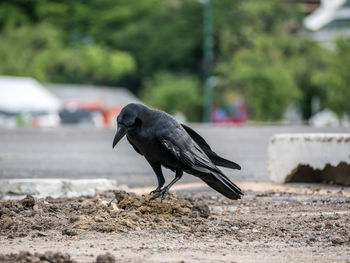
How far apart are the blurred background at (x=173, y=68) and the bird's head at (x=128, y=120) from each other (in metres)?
9.16

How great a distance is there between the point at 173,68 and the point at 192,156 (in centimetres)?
5044

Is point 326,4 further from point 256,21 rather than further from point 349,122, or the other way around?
point 349,122

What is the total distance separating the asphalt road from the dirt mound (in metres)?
3.23

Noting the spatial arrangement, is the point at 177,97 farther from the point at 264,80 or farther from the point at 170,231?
the point at 170,231

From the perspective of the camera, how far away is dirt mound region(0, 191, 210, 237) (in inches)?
217

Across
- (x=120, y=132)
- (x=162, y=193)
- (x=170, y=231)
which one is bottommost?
(x=170, y=231)

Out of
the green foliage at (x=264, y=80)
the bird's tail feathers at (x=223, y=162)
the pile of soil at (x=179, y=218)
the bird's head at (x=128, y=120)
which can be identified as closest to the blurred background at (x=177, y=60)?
the green foliage at (x=264, y=80)

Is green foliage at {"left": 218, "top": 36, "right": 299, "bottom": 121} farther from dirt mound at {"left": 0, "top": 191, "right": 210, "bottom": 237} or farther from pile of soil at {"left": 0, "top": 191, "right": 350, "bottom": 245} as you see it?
dirt mound at {"left": 0, "top": 191, "right": 210, "bottom": 237}

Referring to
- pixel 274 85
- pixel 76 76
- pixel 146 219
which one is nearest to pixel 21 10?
pixel 76 76

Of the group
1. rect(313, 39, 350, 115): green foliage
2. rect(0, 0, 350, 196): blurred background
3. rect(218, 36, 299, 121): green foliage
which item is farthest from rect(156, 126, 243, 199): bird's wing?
rect(218, 36, 299, 121): green foliage

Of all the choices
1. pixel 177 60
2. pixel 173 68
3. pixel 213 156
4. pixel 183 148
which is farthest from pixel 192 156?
pixel 173 68

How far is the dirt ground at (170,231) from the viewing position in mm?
4633

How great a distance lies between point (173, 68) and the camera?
5594 centimetres

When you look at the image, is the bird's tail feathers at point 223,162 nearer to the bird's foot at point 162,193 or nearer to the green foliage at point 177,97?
the bird's foot at point 162,193
